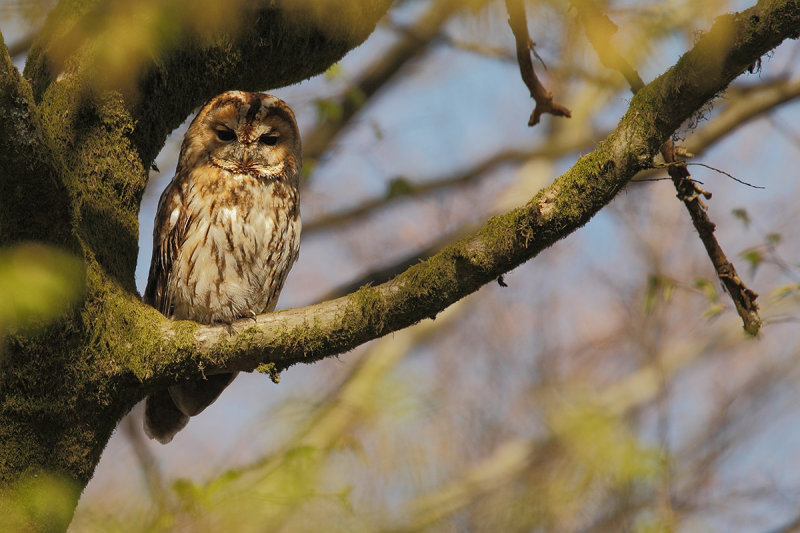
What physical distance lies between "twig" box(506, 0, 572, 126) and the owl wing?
163cm

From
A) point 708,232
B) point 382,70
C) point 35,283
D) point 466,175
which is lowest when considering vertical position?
point 35,283

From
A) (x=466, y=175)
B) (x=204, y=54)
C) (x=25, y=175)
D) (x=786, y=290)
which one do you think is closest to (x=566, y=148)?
(x=466, y=175)

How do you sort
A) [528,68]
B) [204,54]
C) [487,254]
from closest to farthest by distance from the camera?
[487,254] < [204,54] < [528,68]

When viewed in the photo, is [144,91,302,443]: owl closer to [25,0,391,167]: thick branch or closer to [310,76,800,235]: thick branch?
[25,0,391,167]: thick branch

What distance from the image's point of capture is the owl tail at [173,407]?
147 inches

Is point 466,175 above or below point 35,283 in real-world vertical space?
above

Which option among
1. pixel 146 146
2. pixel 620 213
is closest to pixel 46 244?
pixel 146 146

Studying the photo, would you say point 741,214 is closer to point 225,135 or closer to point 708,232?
point 708,232

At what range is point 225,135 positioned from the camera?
4215mm

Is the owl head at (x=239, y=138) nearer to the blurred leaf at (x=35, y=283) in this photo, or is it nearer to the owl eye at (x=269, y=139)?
the owl eye at (x=269, y=139)

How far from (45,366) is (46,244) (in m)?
0.34

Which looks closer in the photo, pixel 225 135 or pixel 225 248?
pixel 225 248

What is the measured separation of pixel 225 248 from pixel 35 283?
2.34m

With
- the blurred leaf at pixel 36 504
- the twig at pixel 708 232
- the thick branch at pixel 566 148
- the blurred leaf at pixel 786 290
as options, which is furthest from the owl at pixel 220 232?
the blurred leaf at pixel 786 290
